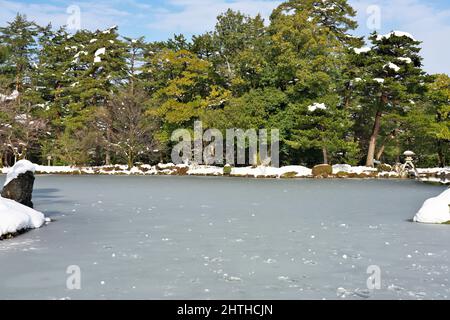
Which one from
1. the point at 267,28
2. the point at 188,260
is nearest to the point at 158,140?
the point at 267,28

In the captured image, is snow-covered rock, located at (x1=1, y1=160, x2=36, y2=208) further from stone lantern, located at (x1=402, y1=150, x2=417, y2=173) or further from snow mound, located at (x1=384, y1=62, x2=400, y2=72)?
snow mound, located at (x1=384, y1=62, x2=400, y2=72)

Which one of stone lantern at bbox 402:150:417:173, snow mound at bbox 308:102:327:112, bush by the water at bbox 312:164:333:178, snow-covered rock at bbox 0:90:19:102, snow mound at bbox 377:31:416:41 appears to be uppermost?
snow mound at bbox 377:31:416:41

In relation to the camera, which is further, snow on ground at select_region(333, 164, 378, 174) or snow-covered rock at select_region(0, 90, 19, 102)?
snow-covered rock at select_region(0, 90, 19, 102)

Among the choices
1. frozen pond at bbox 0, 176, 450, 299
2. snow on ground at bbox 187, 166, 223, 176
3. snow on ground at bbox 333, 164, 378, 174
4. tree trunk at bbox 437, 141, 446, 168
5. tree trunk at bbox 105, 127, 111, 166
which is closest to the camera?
frozen pond at bbox 0, 176, 450, 299

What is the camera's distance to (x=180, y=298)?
554 cm

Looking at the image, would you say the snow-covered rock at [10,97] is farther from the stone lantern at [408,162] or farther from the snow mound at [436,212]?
the snow mound at [436,212]

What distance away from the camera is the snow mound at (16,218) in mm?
9609

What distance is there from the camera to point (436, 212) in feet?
38.3

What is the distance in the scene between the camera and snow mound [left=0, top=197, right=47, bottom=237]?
9.61 m

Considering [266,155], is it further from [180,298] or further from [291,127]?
[180,298]

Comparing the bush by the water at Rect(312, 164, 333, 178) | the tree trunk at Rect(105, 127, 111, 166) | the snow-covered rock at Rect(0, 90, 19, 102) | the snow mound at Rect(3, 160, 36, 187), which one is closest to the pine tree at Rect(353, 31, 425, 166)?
the bush by the water at Rect(312, 164, 333, 178)

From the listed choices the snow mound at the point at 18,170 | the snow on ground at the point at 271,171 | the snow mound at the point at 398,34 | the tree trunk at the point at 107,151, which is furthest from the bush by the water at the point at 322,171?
the snow mound at the point at 18,170

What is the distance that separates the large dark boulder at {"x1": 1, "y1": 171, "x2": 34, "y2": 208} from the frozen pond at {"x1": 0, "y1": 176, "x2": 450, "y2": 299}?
859 mm

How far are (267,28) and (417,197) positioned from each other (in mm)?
23085
